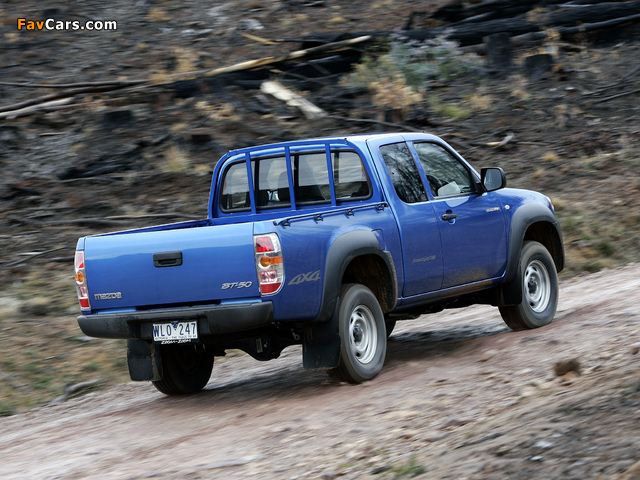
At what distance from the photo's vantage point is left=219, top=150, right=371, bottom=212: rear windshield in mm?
7512

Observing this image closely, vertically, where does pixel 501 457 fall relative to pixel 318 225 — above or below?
below

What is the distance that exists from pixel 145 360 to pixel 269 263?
5.46 feet

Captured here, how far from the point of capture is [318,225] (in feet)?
21.4

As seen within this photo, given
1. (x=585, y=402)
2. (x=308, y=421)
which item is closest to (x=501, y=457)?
(x=585, y=402)

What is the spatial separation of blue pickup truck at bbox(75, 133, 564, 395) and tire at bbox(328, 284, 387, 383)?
0.4 inches

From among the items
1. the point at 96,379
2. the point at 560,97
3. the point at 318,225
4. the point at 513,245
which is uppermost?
the point at 560,97

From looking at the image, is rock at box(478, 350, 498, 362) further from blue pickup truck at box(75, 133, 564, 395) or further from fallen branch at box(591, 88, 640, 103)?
fallen branch at box(591, 88, 640, 103)


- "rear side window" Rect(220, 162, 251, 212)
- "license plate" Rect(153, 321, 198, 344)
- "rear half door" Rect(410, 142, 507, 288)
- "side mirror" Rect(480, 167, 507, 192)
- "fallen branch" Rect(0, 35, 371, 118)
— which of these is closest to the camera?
"license plate" Rect(153, 321, 198, 344)

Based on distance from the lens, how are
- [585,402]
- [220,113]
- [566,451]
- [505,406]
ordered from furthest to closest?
[220,113] < [505,406] < [585,402] < [566,451]

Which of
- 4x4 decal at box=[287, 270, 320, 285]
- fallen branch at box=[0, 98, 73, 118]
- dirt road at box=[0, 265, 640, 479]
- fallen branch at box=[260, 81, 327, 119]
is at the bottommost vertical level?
dirt road at box=[0, 265, 640, 479]

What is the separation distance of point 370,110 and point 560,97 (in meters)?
4.54

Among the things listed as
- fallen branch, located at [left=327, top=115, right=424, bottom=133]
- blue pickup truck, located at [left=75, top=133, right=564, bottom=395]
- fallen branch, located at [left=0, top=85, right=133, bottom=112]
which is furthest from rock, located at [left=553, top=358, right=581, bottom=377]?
fallen branch, located at [left=0, top=85, right=133, bottom=112]

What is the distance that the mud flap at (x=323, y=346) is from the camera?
6.64 meters

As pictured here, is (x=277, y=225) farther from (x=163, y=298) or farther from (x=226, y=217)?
(x=226, y=217)
